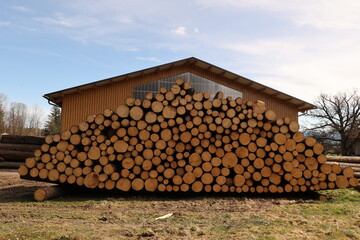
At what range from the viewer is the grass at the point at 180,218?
232 inches

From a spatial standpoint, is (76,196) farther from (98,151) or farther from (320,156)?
(320,156)

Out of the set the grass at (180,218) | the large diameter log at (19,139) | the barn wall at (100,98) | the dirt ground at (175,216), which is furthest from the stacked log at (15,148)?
the grass at (180,218)

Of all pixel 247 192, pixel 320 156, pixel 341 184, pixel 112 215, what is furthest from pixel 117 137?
pixel 341 184

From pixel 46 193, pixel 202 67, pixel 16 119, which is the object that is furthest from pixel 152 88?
pixel 16 119

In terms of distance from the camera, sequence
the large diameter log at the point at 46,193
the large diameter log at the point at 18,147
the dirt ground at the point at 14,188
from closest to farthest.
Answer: the large diameter log at the point at 46,193 < the dirt ground at the point at 14,188 < the large diameter log at the point at 18,147

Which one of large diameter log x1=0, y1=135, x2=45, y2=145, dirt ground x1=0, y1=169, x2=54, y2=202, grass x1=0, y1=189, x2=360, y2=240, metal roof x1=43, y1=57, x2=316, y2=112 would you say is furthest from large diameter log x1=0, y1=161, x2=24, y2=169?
grass x1=0, y1=189, x2=360, y2=240

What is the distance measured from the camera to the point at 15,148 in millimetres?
19234

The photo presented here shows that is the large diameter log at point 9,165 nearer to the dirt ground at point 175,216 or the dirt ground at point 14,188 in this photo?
the dirt ground at point 14,188

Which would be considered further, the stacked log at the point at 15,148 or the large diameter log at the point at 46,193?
the stacked log at the point at 15,148

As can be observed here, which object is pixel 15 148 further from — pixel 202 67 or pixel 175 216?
pixel 175 216


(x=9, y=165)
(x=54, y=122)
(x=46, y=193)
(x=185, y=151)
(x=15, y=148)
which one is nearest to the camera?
(x=46, y=193)

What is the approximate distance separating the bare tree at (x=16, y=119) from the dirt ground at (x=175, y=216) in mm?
44942

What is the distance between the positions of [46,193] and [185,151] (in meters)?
3.71

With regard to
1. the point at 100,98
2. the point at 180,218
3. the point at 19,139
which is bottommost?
the point at 180,218
